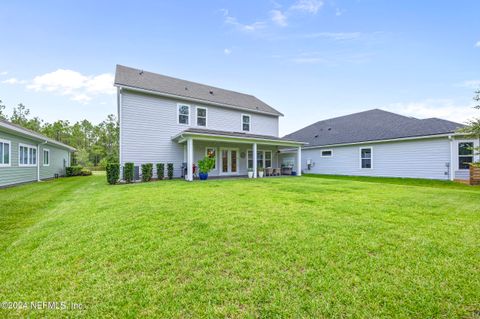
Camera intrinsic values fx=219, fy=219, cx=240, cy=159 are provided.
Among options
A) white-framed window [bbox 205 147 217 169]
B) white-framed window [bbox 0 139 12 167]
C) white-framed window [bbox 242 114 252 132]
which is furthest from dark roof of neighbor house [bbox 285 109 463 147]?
white-framed window [bbox 0 139 12 167]

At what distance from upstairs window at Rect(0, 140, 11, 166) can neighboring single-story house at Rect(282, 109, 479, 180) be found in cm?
1865

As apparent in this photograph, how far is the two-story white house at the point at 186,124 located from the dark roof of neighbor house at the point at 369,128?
4.76m

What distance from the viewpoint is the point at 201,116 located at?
15.2 m

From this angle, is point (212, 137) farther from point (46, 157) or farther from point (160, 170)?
point (46, 157)

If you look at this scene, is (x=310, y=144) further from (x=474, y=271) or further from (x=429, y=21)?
(x=474, y=271)

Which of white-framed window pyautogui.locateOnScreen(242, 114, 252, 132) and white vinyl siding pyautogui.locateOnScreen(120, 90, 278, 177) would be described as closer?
white vinyl siding pyautogui.locateOnScreen(120, 90, 278, 177)

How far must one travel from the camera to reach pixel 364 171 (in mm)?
16141

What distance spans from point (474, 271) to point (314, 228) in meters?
1.96

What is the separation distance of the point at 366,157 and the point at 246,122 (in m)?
9.35

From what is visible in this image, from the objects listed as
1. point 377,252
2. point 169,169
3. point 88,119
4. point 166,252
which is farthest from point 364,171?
point 88,119

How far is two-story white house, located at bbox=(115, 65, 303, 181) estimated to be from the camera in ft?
41.2

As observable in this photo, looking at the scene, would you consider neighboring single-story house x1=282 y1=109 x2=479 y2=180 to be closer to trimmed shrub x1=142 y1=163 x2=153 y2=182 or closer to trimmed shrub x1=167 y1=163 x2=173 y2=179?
trimmed shrub x1=167 y1=163 x2=173 y2=179

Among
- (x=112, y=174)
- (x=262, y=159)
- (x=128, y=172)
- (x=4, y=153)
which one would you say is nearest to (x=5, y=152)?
(x=4, y=153)

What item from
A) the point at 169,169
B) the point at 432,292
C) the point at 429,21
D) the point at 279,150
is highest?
the point at 429,21
